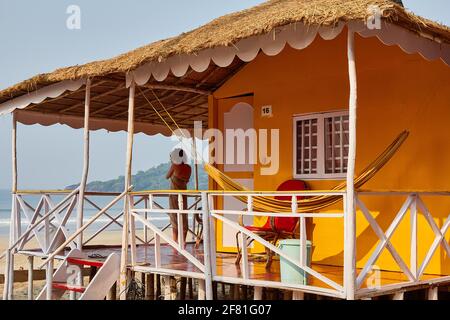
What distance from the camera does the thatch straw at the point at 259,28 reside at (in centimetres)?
530

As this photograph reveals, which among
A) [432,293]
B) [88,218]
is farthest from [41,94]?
[88,218]

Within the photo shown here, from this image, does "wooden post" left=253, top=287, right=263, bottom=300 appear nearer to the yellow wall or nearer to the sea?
the yellow wall

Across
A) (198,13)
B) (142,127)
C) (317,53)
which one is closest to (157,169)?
(198,13)

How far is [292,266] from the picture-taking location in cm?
608

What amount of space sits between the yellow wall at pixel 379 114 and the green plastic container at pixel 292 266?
5.14 feet

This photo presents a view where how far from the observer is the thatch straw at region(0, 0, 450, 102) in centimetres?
530

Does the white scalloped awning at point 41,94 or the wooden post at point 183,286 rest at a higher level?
the white scalloped awning at point 41,94

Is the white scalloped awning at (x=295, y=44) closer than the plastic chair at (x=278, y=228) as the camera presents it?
Yes

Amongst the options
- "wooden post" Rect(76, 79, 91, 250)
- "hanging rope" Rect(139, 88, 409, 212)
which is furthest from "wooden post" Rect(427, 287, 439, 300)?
"wooden post" Rect(76, 79, 91, 250)

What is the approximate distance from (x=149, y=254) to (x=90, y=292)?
201 cm

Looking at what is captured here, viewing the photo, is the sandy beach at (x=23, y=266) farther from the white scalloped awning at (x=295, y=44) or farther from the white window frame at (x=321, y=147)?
the white scalloped awning at (x=295, y=44)

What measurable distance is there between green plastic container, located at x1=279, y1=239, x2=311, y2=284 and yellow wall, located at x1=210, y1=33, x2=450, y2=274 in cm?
157

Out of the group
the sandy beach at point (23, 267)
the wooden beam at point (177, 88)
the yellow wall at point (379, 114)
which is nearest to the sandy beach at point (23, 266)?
the sandy beach at point (23, 267)
